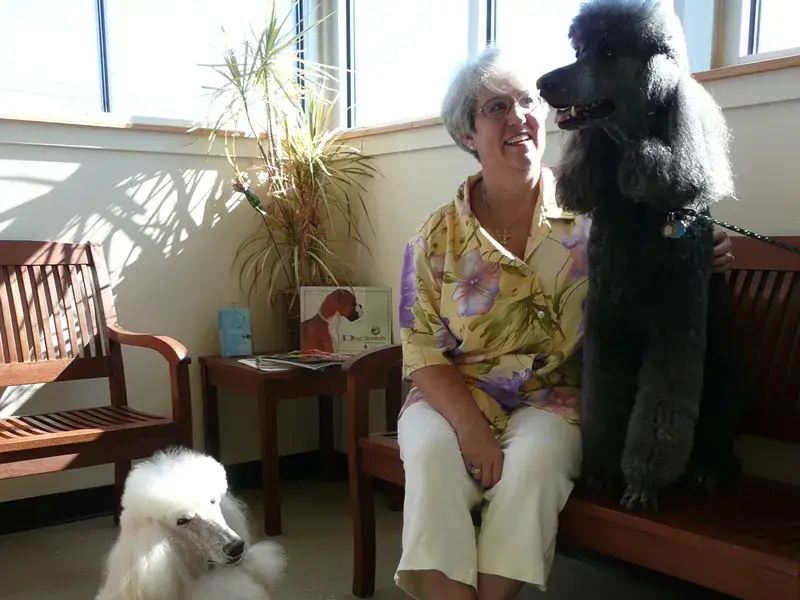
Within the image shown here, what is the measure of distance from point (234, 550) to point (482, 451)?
544 mm

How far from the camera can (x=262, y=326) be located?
2754 millimetres

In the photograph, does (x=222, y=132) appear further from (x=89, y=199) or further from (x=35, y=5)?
(x=35, y=5)

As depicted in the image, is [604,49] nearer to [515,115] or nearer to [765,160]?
[515,115]

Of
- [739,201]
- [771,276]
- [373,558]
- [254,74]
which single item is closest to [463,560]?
[373,558]

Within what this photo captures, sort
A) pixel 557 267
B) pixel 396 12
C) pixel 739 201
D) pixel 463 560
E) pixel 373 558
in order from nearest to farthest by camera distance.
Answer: pixel 463 560 < pixel 557 267 < pixel 739 201 < pixel 373 558 < pixel 396 12

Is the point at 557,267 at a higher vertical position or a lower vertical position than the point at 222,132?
lower

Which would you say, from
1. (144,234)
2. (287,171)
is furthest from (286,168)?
(144,234)

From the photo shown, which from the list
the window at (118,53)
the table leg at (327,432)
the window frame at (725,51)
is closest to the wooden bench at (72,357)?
the window at (118,53)

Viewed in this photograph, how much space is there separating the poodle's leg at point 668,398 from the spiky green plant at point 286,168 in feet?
4.87

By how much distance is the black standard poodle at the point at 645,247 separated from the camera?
3.77 ft

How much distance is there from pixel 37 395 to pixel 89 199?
63 centimetres

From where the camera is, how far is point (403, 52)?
8.91ft

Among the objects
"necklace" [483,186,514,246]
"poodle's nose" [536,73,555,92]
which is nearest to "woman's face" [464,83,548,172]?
"necklace" [483,186,514,246]

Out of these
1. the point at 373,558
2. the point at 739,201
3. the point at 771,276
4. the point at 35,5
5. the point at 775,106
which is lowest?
the point at 373,558
